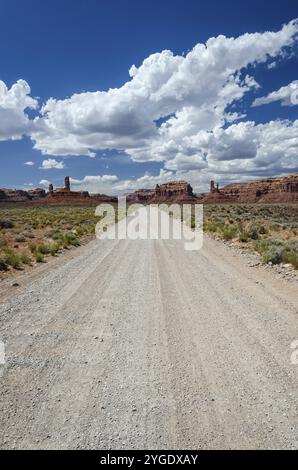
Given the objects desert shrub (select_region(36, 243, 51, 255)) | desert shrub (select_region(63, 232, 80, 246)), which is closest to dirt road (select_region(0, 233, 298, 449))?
desert shrub (select_region(36, 243, 51, 255))

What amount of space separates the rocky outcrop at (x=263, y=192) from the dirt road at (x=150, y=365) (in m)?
149

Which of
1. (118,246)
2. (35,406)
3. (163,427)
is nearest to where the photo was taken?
(163,427)

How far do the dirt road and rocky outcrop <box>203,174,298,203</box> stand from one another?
149 m

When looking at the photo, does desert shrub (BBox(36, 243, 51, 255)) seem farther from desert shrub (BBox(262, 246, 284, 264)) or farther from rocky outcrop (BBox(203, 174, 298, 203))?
rocky outcrop (BBox(203, 174, 298, 203))

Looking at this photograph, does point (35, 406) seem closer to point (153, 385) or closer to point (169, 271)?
point (153, 385)

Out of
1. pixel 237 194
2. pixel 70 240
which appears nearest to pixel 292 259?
pixel 70 240

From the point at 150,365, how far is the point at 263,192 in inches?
6898

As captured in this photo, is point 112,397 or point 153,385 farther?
point 153,385

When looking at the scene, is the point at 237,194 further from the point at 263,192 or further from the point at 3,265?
the point at 3,265

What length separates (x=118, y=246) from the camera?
15.8 meters

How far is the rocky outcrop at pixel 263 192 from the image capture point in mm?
→ 150250

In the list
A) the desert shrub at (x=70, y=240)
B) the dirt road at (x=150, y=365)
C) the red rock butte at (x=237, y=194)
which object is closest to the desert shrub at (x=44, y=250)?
the desert shrub at (x=70, y=240)
